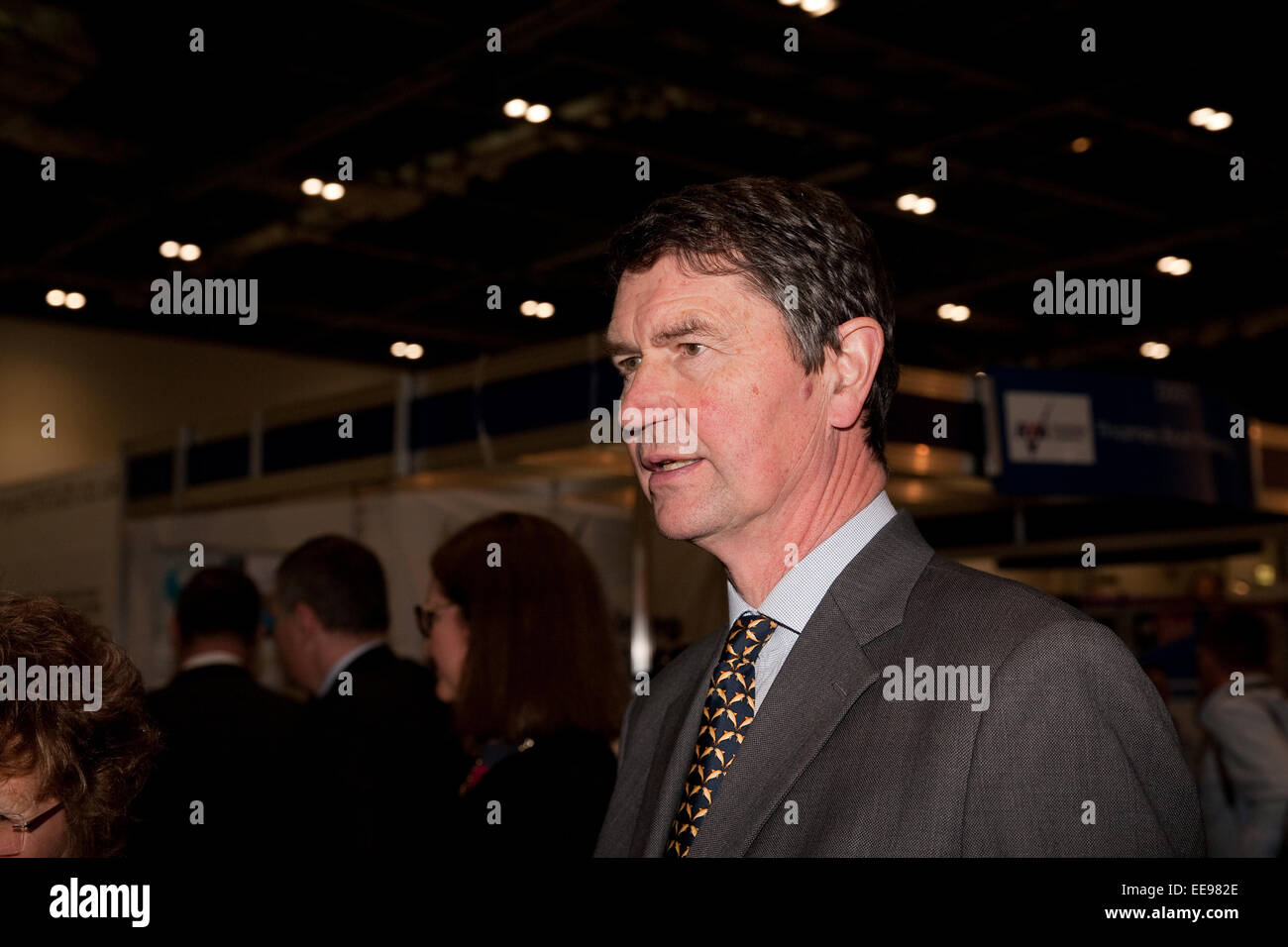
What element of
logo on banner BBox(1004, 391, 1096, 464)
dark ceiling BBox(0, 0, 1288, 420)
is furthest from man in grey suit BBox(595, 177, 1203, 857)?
logo on banner BBox(1004, 391, 1096, 464)

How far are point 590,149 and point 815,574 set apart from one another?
676 cm

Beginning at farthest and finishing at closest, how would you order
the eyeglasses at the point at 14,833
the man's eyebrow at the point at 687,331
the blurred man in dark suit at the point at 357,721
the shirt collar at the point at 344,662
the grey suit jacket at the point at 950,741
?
the shirt collar at the point at 344,662 < the blurred man in dark suit at the point at 357,721 < the eyeglasses at the point at 14,833 < the man's eyebrow at the point at 687,331 < the grey suit jacket at the point at 950,741

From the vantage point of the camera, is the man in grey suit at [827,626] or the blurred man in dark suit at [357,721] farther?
the blurred man in dark suit at [357,721]

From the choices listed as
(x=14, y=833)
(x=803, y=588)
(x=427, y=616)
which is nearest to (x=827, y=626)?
(x=803, y=588)

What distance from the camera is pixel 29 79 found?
20.6ft

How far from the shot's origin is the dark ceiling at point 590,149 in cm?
617

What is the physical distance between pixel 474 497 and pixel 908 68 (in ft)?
10.4

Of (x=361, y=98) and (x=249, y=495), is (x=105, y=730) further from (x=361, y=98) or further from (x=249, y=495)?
(x=361, y=98)

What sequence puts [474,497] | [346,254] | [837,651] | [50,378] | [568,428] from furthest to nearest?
[50,378] → [346,254] → [474,497] → [568,428] → [837,651]

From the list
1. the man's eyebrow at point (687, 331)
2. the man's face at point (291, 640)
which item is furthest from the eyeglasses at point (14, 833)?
the man's face at point (291, 640)

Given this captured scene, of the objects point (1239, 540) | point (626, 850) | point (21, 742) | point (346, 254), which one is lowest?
point (626, 850)

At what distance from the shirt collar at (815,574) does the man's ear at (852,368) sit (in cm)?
11

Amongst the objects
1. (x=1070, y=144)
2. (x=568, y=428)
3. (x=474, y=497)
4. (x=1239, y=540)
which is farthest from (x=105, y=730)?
(x=1239, y=540)

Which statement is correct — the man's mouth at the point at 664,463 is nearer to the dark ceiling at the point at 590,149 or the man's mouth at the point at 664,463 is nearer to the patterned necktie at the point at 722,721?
the patterned necktie at the point at 722,721
